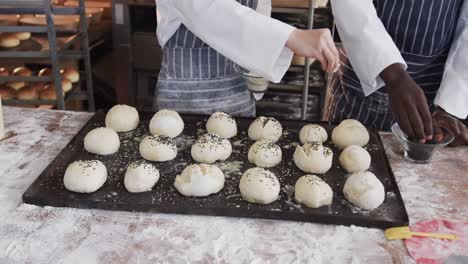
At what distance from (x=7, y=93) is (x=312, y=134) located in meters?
2.52

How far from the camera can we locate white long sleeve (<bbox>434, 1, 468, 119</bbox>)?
1.94 meters

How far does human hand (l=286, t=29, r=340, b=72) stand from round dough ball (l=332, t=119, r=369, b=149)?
0.28 metres

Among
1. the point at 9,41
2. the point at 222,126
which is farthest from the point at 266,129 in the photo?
the point at 9,41

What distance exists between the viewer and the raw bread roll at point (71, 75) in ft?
11.5

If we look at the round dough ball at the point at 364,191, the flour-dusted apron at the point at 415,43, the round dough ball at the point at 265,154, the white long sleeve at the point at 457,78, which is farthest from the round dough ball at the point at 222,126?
the white long sleeve at the point at 457,78

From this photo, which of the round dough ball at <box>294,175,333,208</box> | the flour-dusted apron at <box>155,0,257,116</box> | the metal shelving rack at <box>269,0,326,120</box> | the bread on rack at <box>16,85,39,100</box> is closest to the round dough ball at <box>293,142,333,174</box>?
the round dough ball at <box>294,175,333,208</box>

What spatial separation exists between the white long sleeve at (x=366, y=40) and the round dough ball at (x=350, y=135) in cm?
21

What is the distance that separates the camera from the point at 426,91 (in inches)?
85.2

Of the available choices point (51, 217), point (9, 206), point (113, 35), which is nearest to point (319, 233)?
point (51, 217)

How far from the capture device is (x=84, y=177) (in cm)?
139

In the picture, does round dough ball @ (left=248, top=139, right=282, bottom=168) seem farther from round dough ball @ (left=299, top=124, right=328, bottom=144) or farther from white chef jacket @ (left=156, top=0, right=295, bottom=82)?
white chef jacket @ (left=156, top=0, right=295, bottom=82)

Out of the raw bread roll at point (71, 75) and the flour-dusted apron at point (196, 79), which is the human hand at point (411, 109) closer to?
the flour-dusted apron at point (196, 79)

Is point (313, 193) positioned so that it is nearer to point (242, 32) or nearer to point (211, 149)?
point (211, 149)

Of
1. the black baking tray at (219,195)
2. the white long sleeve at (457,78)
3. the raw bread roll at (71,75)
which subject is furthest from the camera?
the raw bread roll at (71,75)
